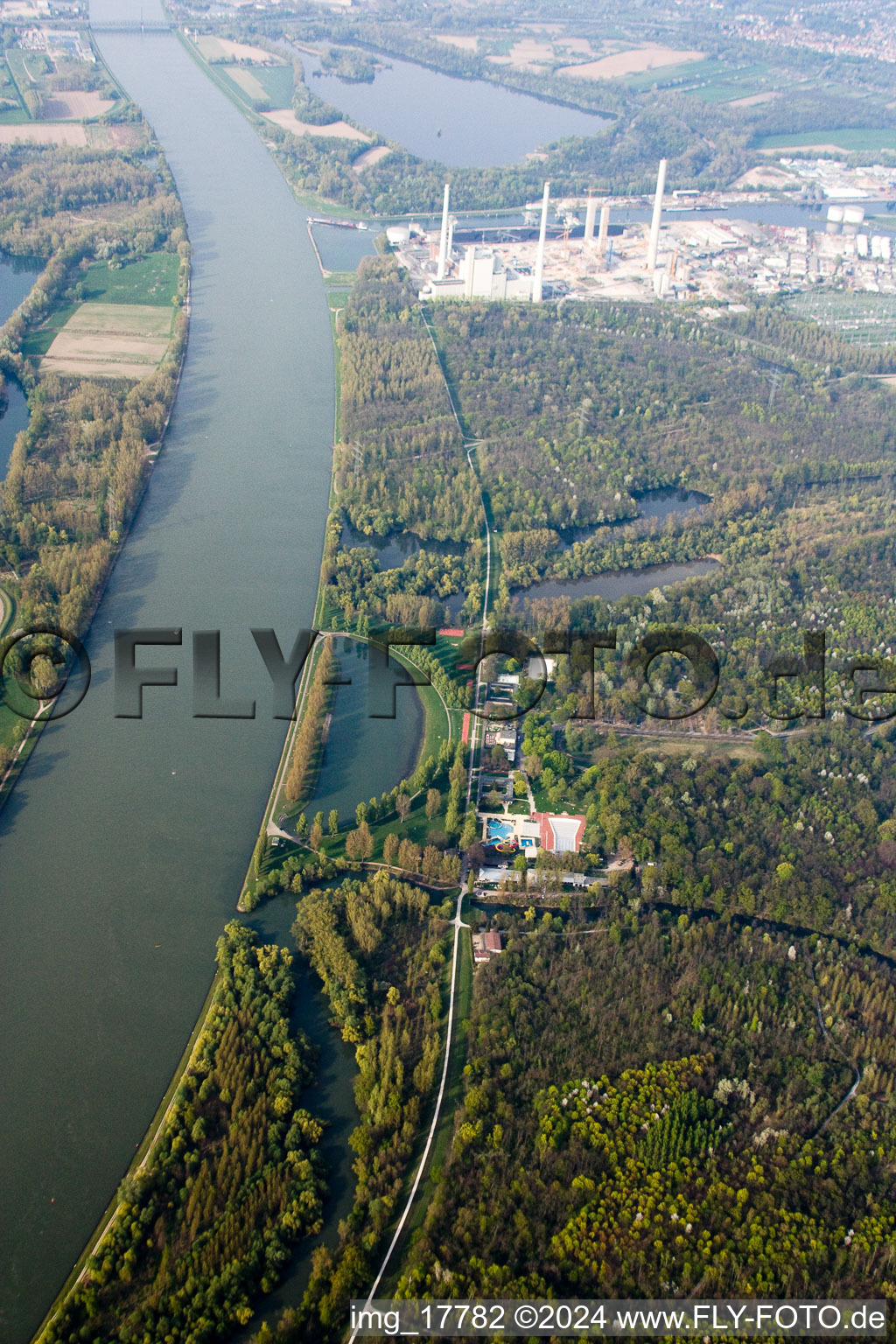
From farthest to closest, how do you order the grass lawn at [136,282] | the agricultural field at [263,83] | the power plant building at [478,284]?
the agricultural field at [263,83] < the power plant building at [478,284] < the grass lawn at [136,282]

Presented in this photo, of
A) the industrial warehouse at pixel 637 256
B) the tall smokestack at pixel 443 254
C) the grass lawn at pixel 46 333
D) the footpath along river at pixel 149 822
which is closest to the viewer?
the footpath along river at pixel 149 822

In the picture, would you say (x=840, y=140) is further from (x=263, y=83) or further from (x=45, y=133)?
(x=45, y=133)

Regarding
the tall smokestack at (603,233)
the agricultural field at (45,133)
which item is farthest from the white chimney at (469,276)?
the agricultural field at (45,133)

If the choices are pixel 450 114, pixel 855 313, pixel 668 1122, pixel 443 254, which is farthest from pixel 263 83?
pixel 668 1122

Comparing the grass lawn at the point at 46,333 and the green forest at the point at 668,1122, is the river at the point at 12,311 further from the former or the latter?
the green forest at the point at 668,1122

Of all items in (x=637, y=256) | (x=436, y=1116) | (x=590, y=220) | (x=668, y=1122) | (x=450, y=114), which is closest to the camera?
(x=668, y=1122)

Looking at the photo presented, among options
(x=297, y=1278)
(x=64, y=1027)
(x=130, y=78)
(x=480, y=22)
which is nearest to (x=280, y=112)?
(x=130, y=78)
